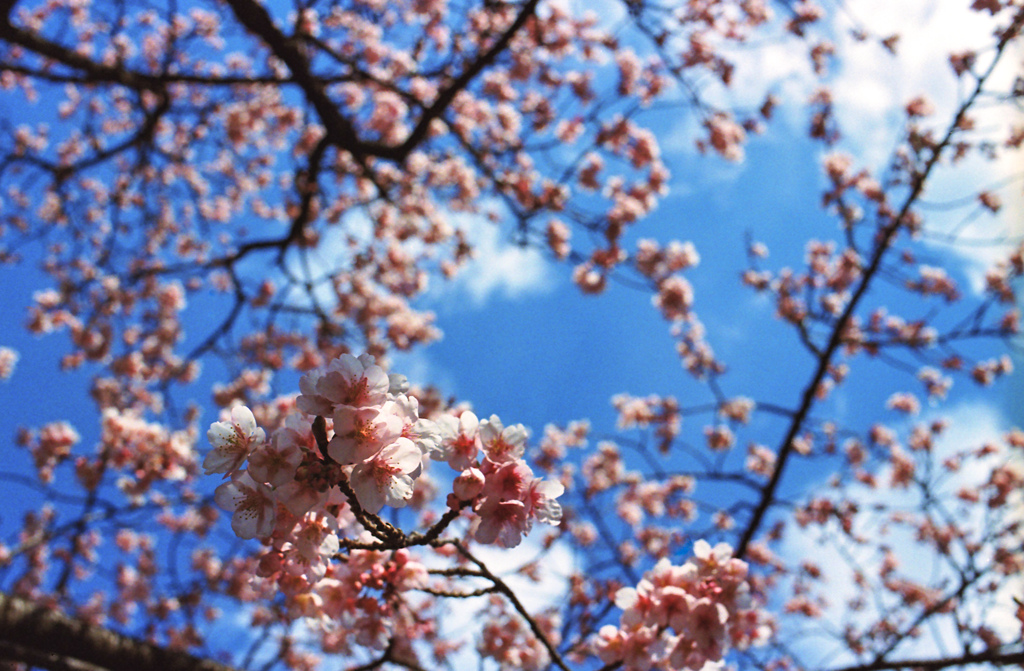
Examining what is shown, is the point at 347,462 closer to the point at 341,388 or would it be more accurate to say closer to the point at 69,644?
the point at 341,388

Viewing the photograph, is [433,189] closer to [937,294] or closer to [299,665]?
[299,665]

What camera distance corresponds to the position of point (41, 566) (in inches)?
344

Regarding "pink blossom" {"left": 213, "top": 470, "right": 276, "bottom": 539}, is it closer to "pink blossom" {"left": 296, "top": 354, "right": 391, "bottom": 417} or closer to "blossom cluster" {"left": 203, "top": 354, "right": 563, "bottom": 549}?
"blossom cluster" {"left": 203, "top": 354, "right": 563, "bottom": 549}

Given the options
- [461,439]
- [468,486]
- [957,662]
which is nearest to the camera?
[468,486]

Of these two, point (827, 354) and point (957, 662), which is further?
point (827, 354)

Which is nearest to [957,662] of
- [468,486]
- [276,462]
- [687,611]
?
[687,611]

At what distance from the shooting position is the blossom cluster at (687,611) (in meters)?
2.08

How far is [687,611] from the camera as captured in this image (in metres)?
2.07

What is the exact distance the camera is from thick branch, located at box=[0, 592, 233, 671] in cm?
236

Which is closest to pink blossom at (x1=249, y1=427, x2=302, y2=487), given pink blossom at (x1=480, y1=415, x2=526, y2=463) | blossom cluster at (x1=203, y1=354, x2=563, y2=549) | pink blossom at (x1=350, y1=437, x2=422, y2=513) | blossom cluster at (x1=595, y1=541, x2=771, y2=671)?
blossom cluster at (x1=203, y1=354, x2=563, y2=549)

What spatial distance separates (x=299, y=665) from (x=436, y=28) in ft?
30.5

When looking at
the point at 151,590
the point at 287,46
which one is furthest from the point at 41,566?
the point at 287,46

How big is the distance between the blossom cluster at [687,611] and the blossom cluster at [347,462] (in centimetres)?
83

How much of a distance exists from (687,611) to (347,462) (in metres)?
1.45
